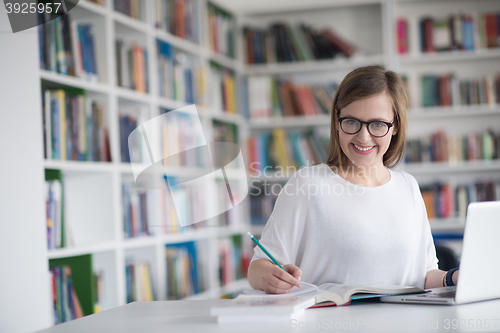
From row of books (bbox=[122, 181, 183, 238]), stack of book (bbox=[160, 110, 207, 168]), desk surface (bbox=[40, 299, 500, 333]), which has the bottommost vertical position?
desk surface (bbox=[40, 299, 500, 333])

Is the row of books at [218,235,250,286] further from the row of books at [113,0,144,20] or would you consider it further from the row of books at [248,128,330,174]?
the row of books at [113,0,144,20]

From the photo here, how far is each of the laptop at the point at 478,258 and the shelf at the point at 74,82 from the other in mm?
1671

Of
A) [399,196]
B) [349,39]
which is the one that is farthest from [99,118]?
[349,39]

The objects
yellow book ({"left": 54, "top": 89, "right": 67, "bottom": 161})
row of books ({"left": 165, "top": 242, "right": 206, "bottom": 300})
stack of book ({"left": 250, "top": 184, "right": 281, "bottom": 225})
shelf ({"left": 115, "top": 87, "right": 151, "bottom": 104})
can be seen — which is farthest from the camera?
stack of book ({"left": 250, "top": 184, "right": 281, "bottom": 225})

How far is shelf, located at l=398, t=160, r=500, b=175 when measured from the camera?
11.7ft

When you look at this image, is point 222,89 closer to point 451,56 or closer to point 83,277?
point 451,56

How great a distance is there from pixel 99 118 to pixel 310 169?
133 centimetres

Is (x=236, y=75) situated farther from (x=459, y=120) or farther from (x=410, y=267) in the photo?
(x=410, y=267)

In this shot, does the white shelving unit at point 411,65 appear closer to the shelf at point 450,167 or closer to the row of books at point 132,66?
the shelf at point 450,167

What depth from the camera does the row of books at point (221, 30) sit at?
365 cm

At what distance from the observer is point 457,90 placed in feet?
12.0

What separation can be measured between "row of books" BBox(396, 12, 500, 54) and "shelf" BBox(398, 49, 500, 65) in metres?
0.03

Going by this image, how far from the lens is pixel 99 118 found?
2438 millimetres

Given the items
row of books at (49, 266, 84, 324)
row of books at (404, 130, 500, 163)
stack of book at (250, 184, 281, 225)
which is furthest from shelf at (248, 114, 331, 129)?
row of books at (49, 266, 84, 324)
